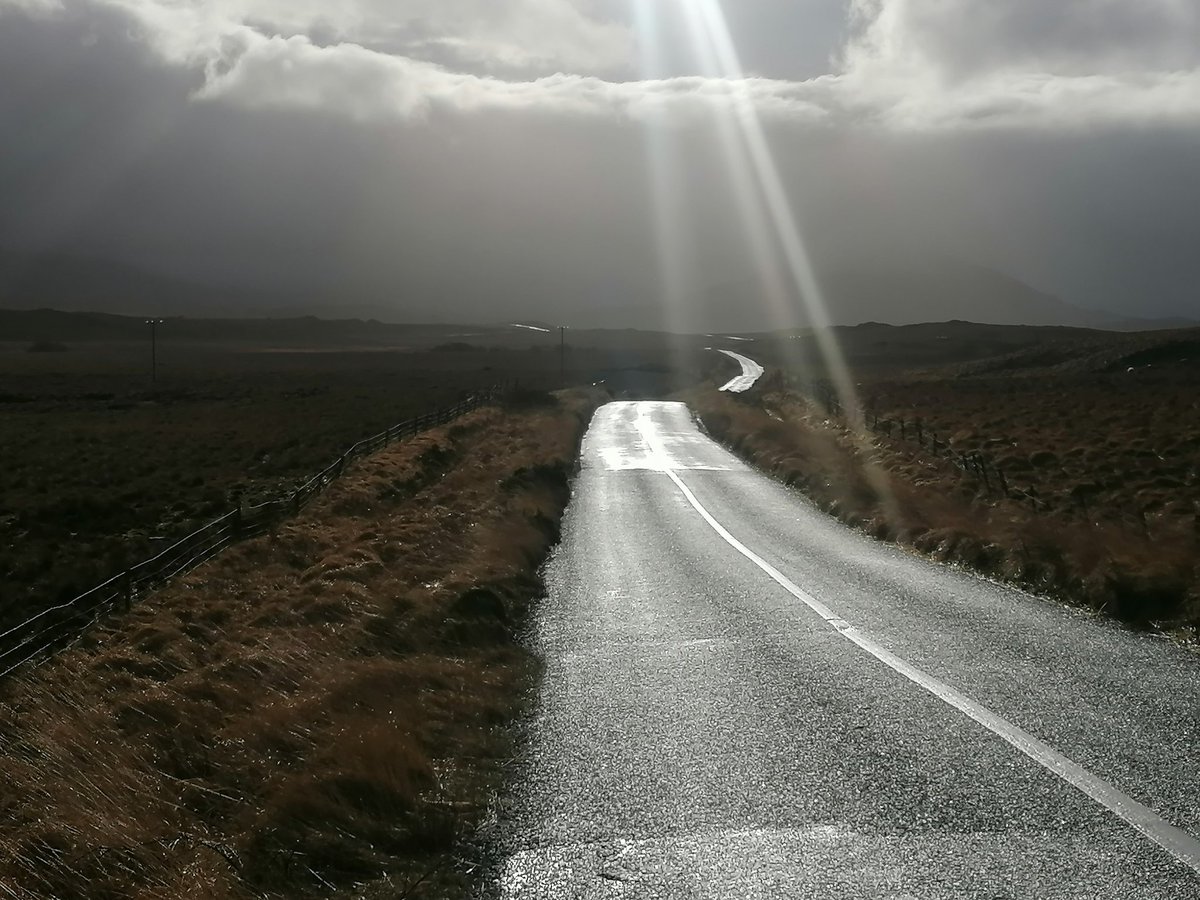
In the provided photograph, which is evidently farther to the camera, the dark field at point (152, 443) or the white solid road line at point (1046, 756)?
the dark field at point (152, 443)

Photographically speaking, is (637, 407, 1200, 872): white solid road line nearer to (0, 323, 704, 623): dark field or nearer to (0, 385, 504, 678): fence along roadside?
(0, 385, 504, 678): fence along roadside

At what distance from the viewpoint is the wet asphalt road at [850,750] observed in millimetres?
5828

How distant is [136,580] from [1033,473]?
21.5 metres

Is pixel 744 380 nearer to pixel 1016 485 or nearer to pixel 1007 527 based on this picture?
pixel 1016 485

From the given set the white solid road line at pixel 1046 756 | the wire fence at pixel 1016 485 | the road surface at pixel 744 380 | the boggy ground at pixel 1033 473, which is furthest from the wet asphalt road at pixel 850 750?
the road surface at pixel 744 380

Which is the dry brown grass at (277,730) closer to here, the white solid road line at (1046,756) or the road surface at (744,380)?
the white solid road line at (1046,756)

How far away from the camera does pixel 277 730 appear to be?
27.5ft

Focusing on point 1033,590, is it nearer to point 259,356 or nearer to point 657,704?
point 657,704

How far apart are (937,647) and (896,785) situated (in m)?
4.33

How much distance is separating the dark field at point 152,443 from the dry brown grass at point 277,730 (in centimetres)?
639

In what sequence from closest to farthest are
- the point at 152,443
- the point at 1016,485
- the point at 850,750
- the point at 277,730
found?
the point at 850,750 → the point at 277,730 → the point at 1016,485 → the point at 152,443

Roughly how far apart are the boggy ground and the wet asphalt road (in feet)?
3.39

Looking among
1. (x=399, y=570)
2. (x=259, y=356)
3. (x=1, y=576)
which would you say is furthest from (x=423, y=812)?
(x=259, y=356)

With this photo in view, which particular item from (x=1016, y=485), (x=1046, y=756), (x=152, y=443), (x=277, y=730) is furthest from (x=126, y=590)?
→ (x=152, y=443)
